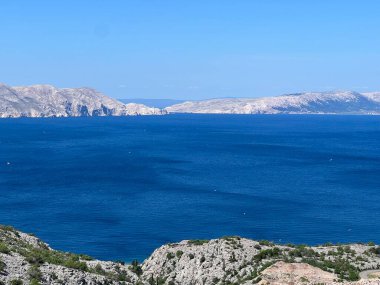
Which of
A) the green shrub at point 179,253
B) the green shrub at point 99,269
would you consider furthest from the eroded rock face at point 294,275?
the green shrub at point 99,269

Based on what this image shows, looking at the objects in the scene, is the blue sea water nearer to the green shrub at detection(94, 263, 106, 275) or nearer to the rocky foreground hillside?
the rocky foreground hillside

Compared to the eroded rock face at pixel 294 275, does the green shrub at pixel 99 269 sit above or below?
below

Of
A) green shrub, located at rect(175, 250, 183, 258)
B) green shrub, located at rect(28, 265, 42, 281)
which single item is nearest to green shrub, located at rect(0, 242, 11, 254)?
green shrub, located at rect(28, 265, 42, 281)

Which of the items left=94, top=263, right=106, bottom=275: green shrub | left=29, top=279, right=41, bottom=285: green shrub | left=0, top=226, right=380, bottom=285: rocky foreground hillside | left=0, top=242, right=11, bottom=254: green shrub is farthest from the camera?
left=94, top=263, right=106, bottom=275: green shrub

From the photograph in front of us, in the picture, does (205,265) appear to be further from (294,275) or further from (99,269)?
(294,275)

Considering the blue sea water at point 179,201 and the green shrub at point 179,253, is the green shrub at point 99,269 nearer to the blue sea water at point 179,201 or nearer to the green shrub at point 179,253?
the green shrub at point 179,253

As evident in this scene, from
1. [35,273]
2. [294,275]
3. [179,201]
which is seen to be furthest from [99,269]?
[179,201]

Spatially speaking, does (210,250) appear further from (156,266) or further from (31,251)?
Result: (31,251)

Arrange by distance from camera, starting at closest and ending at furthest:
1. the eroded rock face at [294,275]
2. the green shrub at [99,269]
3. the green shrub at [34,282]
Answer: the green shrub at [34,282] → the eroded rock face at [294,275] → the green shrub at [99,269]

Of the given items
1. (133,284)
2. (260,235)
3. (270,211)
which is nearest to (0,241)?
(133,284)
